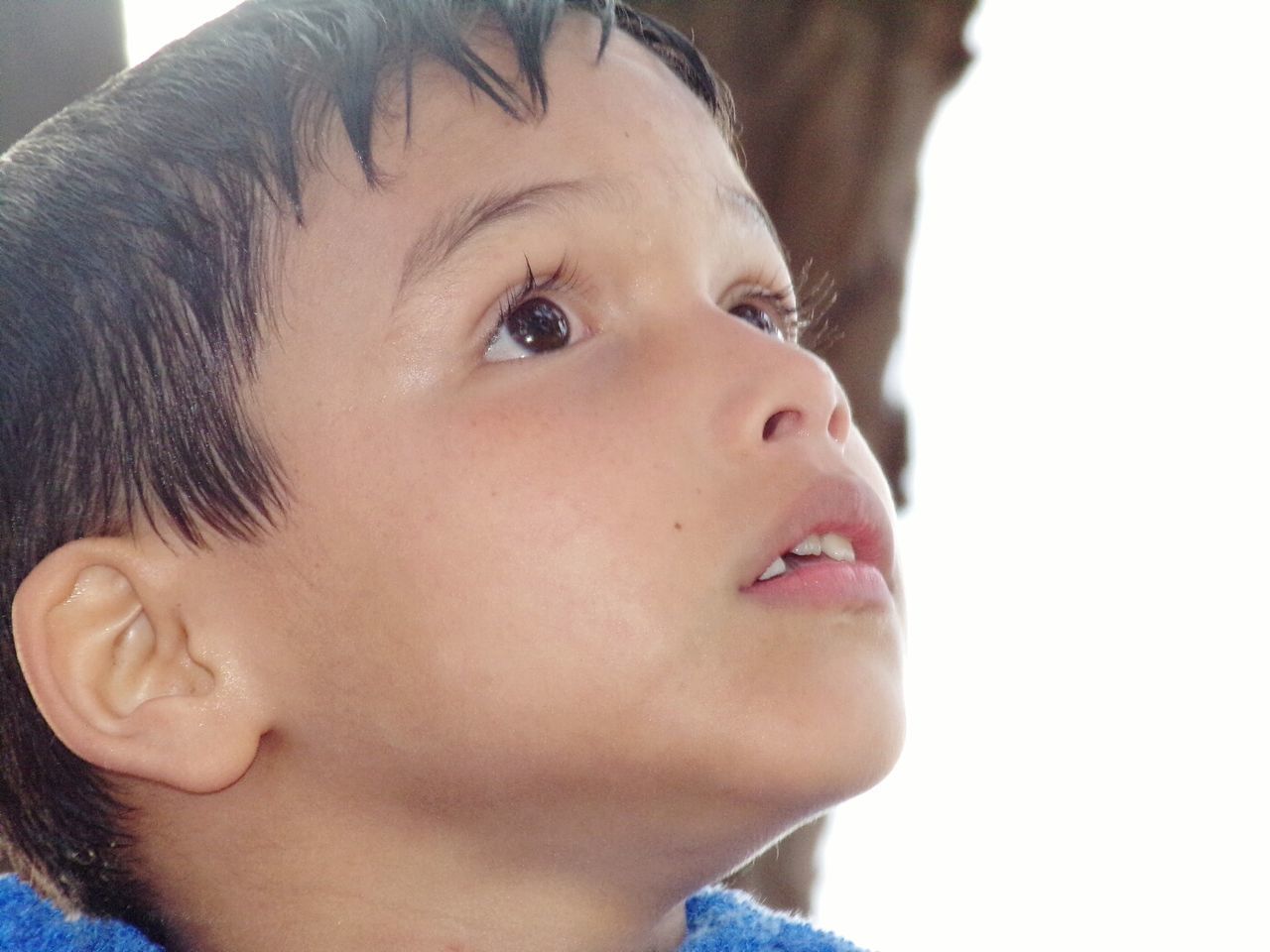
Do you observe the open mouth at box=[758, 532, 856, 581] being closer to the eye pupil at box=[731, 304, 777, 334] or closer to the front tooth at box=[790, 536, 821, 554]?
the front tooth at box=[790, 536, 821, 554]

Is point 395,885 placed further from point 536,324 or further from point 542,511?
point 536,324

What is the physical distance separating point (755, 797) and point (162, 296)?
579mm

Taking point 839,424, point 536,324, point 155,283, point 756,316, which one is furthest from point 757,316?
point 155,283

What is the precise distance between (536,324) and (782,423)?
198mm

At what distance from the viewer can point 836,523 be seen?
107 centimetres

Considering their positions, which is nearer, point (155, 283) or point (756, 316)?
point (155, 283)

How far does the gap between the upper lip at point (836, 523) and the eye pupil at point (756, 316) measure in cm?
23

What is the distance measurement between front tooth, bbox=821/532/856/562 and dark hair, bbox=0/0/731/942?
40cm

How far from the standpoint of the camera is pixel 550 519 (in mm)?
1014

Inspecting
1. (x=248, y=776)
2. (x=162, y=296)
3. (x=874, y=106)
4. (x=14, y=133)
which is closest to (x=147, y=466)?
(x=162, y=296)

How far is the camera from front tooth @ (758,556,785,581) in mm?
1060

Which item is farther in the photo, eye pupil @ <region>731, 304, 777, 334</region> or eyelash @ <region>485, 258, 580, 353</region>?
eye pupil @ <region>731, 304, 777, 334</region>

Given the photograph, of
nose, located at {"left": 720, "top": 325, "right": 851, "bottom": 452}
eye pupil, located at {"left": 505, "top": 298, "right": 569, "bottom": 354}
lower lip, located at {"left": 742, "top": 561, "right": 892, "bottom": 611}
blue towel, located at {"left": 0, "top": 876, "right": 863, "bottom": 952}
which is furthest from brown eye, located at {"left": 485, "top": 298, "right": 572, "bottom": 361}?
blue towel, located at {"left": 0, "top": 876, "right": 863, "bottom": 952}

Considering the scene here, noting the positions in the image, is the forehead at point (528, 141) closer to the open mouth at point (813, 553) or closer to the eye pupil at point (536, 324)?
the eye pupil at point (536, 324)
